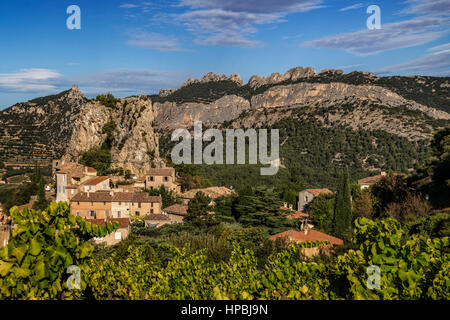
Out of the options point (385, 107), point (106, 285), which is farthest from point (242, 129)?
point (106, 285)

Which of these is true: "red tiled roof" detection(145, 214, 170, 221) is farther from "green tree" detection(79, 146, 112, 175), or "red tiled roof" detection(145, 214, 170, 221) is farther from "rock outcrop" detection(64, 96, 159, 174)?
"rock outcrop" detection(64, 96, 159, 174)

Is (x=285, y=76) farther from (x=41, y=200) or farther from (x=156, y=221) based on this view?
(x=156, y=221)

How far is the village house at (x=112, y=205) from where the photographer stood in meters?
31.6

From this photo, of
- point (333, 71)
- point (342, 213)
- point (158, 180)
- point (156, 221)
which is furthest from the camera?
point (333, 71)

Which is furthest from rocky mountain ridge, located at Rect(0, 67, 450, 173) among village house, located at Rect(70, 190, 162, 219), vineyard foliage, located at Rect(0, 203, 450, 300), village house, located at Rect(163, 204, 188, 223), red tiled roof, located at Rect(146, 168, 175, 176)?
vineyard foliage, located at Rect(0, 203, 450, 300)

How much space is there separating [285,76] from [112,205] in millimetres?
108656

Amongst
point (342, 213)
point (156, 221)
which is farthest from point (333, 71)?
point (156, 221)

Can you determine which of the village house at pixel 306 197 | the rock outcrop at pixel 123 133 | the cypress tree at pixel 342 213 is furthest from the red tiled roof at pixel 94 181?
the cypress tree at pixel 342 213

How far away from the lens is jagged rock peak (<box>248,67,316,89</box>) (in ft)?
399

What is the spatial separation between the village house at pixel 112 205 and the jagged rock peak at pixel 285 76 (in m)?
96.3

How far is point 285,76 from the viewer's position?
426 ft

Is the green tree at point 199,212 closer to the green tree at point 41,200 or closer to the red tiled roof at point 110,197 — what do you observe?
the red tiled roof at point 110,197

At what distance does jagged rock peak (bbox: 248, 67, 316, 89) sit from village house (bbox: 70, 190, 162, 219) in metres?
96.3
